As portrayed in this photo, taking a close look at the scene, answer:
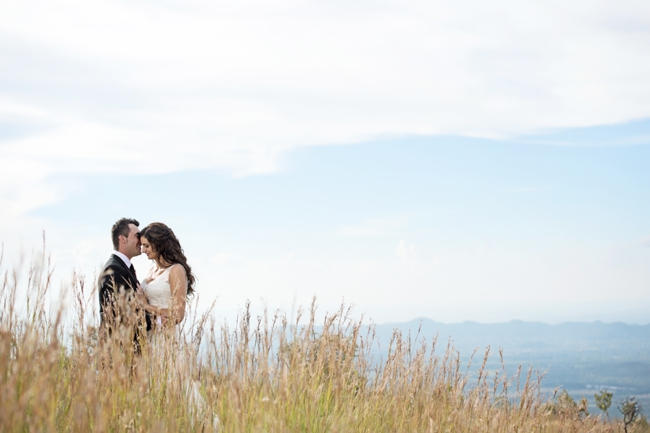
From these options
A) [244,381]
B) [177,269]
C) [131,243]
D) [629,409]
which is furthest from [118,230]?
[629,409]

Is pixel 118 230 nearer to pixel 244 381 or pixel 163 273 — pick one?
pixel 163 273

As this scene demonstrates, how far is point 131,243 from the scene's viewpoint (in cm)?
685

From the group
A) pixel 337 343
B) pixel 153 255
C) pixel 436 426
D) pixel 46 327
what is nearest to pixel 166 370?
pixel 46 327

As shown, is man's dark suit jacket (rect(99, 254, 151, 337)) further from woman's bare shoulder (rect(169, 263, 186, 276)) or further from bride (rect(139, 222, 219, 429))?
woman's bare shoulder (rect(169, 263, 186, 276))

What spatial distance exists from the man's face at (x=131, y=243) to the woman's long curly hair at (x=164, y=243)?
0.17 metres

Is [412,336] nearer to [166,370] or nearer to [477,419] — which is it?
[477,419]

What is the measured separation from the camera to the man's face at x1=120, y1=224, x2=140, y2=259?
22.4ft

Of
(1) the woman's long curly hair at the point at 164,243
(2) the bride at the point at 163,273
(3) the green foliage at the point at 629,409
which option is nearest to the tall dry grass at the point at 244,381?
(2) the bride at the point at 163,273

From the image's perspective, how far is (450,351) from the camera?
5.94 m

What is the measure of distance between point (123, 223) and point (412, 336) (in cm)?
332

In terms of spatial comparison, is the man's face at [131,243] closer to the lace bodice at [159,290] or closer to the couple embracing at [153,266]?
the couple embracing at [153,266]

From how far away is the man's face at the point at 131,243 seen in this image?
683cm

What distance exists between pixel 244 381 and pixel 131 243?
3.23 metres

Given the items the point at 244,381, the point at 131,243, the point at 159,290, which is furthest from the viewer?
the point at 131,243
